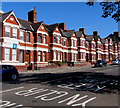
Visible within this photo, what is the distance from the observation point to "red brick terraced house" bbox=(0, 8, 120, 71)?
2447cm

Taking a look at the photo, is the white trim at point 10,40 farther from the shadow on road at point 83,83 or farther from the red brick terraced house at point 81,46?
the red brick terraced house at point 81,46

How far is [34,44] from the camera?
30047 millimetres

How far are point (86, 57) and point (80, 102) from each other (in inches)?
1728

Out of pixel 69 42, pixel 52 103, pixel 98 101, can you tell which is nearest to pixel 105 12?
pixel 98 101

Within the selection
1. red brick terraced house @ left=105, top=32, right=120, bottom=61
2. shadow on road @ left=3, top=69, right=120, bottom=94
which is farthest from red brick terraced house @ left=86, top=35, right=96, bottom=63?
shadow on road @ left=3, top=69, right=120, bottom=94

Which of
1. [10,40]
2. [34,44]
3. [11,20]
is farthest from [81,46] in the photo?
[10,40]

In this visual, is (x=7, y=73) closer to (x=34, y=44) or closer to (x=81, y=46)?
(x=34, y=44)

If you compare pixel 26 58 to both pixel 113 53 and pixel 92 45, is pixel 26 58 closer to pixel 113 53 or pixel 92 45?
pixel 92 45

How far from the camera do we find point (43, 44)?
103 ft

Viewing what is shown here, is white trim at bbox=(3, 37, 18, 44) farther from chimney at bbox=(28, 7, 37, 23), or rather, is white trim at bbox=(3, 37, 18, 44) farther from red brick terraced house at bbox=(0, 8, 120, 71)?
chimney at bbox=(28, 7, 37, 23)

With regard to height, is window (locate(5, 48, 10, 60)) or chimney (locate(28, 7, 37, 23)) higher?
chimney (locate(28, 7, 37, 23))

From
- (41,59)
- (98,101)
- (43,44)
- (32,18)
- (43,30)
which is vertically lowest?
(98,101)

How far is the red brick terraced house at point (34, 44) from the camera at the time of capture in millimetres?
24469

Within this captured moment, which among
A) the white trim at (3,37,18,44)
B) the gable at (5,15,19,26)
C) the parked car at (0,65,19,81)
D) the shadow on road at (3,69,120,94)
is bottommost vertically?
the shadow on road at (3,69,120,94)
